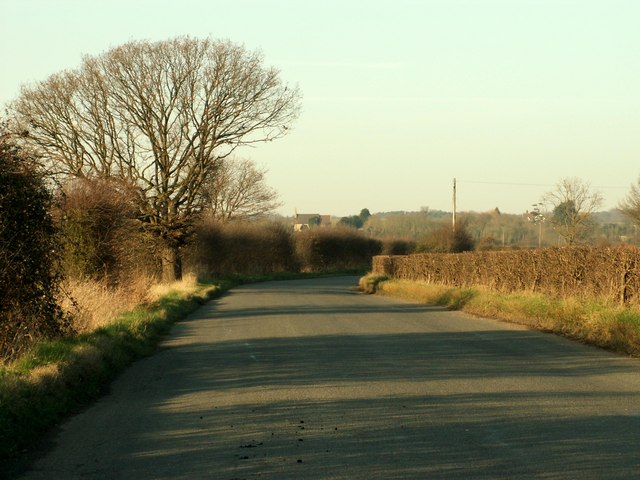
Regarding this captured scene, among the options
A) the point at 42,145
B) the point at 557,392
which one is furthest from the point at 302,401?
the point at 42,145

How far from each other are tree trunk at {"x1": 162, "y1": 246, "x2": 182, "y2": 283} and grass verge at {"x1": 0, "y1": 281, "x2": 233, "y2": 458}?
82.3 ft

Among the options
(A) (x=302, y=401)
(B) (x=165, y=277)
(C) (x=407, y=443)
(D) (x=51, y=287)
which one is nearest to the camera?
(C) (x=407, y=443)

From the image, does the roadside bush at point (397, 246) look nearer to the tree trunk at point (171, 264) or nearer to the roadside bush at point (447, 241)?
the roadside bush at point (447, 241)

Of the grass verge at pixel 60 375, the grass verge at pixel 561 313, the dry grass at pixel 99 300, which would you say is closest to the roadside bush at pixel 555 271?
the grass verge at pixel 561 313

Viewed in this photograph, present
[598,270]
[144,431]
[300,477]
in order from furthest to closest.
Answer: [598,270] → [144,431] → [300,477]

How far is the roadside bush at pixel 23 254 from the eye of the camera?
12.5 m

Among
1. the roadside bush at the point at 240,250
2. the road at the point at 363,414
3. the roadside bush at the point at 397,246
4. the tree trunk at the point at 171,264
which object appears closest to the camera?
the road at the point at 363,414

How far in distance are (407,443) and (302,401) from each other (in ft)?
8.54

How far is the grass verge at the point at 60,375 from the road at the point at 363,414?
12.9 inches

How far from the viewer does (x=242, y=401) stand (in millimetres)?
10133

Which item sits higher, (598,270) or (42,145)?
(42,145)

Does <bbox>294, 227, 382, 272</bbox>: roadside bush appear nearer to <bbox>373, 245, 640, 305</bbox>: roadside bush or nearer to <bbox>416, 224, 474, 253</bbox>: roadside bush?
<bbox>416, 224, 474, 253</bbox>: roadside bush

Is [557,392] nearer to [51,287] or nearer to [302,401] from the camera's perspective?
[302,401]

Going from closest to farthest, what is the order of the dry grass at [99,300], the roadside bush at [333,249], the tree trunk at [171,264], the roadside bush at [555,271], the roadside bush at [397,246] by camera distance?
1. the dry grass at [99,300]
2. the roadside bush at [555,271]
3. the tree trunk at [171,264]
4. the roadside bush at [333,249]
5. the roadside bush at [397,246]
